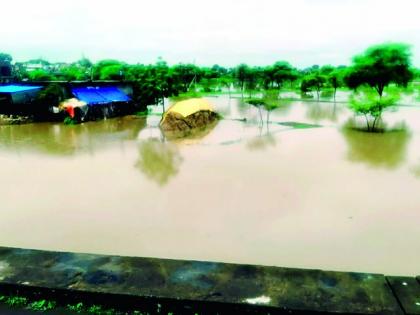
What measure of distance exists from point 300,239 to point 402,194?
4.52m

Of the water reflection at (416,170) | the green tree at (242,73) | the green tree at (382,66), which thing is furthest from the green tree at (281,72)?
the water reflection at (416,170)

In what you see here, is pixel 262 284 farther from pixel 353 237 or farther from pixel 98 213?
pixel 98 213

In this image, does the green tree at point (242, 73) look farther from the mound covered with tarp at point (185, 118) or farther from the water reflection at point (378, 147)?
the water reflection at point (378, 147)

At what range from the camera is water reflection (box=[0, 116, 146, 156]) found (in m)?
17.7

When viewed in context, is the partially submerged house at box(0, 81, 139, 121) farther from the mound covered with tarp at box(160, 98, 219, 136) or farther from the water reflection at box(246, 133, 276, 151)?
the water reflection at box(246, 133, 276, 151)

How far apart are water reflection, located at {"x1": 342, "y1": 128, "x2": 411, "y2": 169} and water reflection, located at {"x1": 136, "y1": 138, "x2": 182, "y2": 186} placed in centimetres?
710

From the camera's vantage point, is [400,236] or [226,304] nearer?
[226,304]

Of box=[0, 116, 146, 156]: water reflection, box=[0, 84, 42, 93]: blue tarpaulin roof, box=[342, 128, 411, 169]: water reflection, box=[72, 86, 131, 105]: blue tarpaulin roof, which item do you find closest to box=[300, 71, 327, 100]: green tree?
box=[342, 128, 411, 169]: water reflection

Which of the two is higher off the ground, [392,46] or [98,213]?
[392,46]

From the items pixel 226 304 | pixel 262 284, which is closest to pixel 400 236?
pixel 262 284

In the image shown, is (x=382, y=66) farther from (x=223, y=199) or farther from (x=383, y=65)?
(x=223, y=199)

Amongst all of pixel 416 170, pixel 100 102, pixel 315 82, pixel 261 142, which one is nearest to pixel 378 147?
pixel 416 170

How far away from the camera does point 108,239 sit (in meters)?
8.32

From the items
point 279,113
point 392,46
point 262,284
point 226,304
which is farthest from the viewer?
point 392,46
